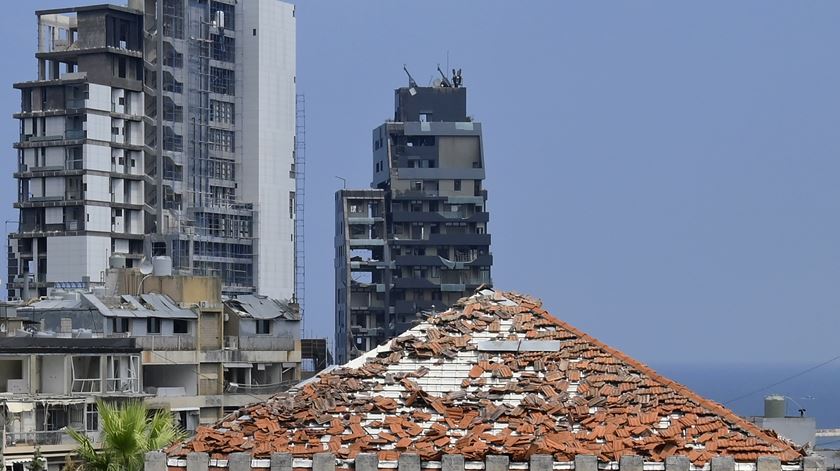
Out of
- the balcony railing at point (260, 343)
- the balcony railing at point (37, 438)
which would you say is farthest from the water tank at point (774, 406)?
the balcony railing at point (260, 343)

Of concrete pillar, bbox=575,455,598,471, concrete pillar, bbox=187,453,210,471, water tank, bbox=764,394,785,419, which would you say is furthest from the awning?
concrete pillar, bbox=575,455,598,471

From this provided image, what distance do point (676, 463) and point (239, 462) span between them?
7.77 metres

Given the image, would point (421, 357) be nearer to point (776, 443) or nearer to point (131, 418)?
point (776, 443)

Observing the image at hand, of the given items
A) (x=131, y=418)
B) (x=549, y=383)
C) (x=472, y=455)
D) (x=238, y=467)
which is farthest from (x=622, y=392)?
(x=131, y=418)

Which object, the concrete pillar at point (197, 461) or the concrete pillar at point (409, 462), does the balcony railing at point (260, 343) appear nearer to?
the concrete pillar at point (197, 461)

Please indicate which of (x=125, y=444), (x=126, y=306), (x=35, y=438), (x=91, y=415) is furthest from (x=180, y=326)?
(x=125, y=444)

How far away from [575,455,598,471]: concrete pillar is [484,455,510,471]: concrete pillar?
1250 millimetres

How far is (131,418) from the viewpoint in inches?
2470

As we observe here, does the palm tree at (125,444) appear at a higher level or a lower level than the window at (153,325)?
lower

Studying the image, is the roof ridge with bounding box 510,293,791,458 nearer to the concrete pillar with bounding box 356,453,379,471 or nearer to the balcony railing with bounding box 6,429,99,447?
the concrete pillar with bounding box 356,453,379,471

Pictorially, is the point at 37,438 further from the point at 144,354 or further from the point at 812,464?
the point at 812,464

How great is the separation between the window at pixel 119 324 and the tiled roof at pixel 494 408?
259 ft

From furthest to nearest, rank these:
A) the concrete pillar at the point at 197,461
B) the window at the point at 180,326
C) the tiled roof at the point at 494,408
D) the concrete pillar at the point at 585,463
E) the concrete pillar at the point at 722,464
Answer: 1. the window at the point at 180,326
2. the concrete pillar at the point at 197,461
3. the tiled roof at the point at 494,408
4. the concrete pillar at the point at 722,464
5. the concrete pillar at the point at 585,463

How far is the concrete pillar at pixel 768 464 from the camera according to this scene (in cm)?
3866
